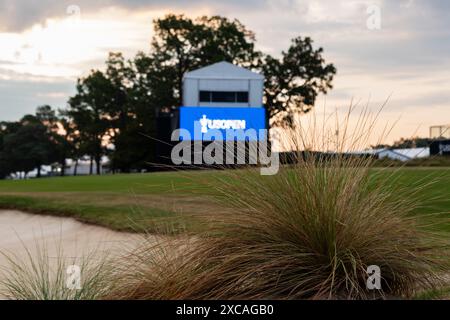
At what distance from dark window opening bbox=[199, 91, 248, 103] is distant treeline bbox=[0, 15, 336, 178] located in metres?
5.39

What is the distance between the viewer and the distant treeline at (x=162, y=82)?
2053 inches

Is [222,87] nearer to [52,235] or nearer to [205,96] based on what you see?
[205,96]

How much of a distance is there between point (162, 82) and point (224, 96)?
1217cm

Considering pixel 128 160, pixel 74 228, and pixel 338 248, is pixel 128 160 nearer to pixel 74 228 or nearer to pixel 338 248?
pixel 74 228

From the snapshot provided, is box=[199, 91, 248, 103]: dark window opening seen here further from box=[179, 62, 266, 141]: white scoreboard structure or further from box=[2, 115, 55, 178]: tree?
box=[2, 115, 55, 178]: tree

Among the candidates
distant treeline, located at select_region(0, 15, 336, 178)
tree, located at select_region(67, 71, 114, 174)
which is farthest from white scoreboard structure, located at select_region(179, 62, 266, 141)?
tree, located at select_region(67, 71, 114, 174)

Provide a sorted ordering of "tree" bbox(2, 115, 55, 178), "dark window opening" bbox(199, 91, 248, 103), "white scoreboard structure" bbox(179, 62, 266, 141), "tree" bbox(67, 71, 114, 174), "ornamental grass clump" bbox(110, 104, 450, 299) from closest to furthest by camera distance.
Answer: "ornamental grass clump" bbox(110, 104, 450, 299) < "white scoreboard structure" bbox(179, 62, 266, 141) < "dark window opening" bbox(199, 91, 248, 103) < "tree" bbox(67, 71, 114, 174) < "tree" bbox(2, 115, 55, 178)

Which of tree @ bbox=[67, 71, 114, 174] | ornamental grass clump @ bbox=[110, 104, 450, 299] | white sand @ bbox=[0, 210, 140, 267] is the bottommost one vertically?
white sand @ bbox=[0, 210, 140, 267]

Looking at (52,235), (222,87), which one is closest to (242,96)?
(222,87)

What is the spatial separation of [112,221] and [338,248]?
6.30 meters

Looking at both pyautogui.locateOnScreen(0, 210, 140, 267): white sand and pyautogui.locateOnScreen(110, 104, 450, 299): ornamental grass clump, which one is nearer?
pyautogui.locateOnScreen(110, 104, 450, 299): ornamental grass clump

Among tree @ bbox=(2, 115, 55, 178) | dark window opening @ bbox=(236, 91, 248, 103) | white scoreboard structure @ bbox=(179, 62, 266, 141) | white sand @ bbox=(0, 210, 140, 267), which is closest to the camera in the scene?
white sand @ bbox=(0, 210, 140, 267)

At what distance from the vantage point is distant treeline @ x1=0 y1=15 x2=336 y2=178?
52.2 meters
